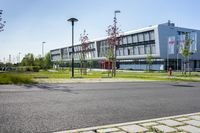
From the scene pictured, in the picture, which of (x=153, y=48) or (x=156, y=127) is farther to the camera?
(x=153, y=48)

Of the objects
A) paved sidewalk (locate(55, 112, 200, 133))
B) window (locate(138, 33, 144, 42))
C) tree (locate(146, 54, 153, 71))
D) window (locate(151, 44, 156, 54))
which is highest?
window (locate(138, 33, 144, 42))

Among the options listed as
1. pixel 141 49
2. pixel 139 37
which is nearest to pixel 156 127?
pixel 141 49

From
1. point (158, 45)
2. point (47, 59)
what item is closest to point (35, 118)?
point (158, 45)

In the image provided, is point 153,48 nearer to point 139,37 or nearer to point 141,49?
point 141,49

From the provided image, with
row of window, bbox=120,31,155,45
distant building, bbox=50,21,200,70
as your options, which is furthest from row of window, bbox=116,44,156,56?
Answer: row of window, bbox=120,31,155,45

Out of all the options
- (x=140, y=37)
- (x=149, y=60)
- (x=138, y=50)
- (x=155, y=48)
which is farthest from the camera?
(x=138, y=50)

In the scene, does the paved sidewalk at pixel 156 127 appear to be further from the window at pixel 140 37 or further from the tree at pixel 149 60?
the window at pixel 140 37

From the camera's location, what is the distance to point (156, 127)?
19.5 ft

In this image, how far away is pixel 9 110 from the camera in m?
7.65

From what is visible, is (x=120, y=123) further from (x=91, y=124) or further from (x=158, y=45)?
(x=158, y=45)

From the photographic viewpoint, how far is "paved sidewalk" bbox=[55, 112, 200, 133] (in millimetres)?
5609

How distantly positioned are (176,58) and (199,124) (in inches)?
2528

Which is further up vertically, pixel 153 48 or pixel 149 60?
pixel 153 48

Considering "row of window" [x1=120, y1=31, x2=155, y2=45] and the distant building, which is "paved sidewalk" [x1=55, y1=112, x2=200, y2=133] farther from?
"row of window" [x1=120, y1=31, x2=155, y2=45]
